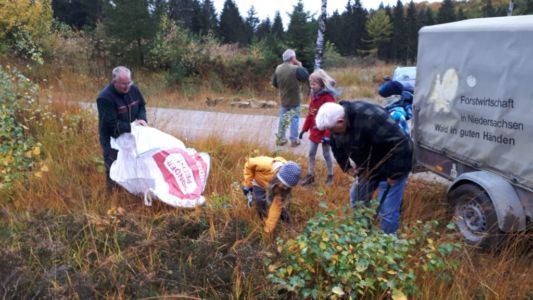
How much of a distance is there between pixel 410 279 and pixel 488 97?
1.96 meters

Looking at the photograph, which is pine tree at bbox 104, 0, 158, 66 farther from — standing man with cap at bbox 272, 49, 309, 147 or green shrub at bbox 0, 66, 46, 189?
green shrub at bbox 0, 66, 46, 189

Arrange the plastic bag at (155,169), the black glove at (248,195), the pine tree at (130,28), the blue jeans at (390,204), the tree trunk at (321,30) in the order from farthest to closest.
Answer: the pine tree at (130,28), the tree trunk at (321,30), the plastic bag at (155,169), the black glove at (248,195), the blue jeans at (390,204)

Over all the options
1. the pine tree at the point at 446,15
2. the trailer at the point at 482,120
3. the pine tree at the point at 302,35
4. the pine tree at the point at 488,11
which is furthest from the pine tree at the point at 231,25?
the trailer at the point at 482,120

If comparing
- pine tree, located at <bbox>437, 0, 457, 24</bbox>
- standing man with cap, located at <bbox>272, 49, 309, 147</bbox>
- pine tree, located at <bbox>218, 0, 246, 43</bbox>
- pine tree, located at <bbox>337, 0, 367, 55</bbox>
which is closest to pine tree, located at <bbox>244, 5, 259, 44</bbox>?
pine tree, located at <bbox>218, 0, 246, 43</bbox>

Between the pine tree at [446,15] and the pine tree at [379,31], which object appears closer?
the pine tree at [446,15]

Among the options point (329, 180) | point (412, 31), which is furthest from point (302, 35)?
point (412, 31)

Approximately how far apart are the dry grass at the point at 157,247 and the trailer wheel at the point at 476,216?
13 cm

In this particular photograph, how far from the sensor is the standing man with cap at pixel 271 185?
3.72 meters

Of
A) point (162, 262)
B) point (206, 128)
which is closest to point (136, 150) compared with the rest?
Result: point (162, 262)

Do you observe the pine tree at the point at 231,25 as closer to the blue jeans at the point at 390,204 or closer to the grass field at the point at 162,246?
the grass field at the point at 162,246

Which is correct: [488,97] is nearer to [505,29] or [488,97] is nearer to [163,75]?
[505,29]

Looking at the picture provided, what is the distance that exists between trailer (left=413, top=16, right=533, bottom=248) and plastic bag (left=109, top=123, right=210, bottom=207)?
8.24 feet

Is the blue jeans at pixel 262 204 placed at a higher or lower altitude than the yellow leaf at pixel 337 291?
higher

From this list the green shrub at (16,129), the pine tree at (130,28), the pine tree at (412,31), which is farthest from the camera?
the pine tree at (412,31)
